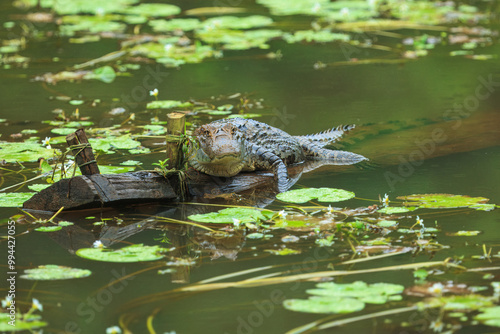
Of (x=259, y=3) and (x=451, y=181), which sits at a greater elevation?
(x=259, y=3)

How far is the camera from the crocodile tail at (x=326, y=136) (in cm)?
667

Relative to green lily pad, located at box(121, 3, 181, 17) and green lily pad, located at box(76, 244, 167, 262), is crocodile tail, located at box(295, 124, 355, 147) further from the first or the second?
green lily pad, located at box(121, 3, 181, 17)

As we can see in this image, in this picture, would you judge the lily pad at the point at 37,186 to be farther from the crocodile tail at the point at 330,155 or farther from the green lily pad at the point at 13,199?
the crocodile tail at the point at 330,155

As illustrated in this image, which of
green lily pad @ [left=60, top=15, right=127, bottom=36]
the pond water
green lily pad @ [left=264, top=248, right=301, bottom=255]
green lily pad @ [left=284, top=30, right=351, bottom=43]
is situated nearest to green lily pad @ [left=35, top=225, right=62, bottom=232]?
the pond water

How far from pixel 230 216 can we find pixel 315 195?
705mm

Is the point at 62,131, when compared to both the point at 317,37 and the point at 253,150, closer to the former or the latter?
the point at 253,150

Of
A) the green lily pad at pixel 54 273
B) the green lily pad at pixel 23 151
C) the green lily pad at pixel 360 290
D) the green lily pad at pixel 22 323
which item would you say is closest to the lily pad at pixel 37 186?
the green lily pad at pixel 23 151

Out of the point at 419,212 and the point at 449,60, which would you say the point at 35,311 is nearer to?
the point at 419,212

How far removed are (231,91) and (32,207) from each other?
3918 millimetres

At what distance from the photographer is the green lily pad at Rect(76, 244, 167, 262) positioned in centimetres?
437

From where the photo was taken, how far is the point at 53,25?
41.0 feet

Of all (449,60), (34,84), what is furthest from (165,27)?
(449,60)

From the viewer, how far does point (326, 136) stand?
6.91 m

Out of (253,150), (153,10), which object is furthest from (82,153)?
(153,10)
